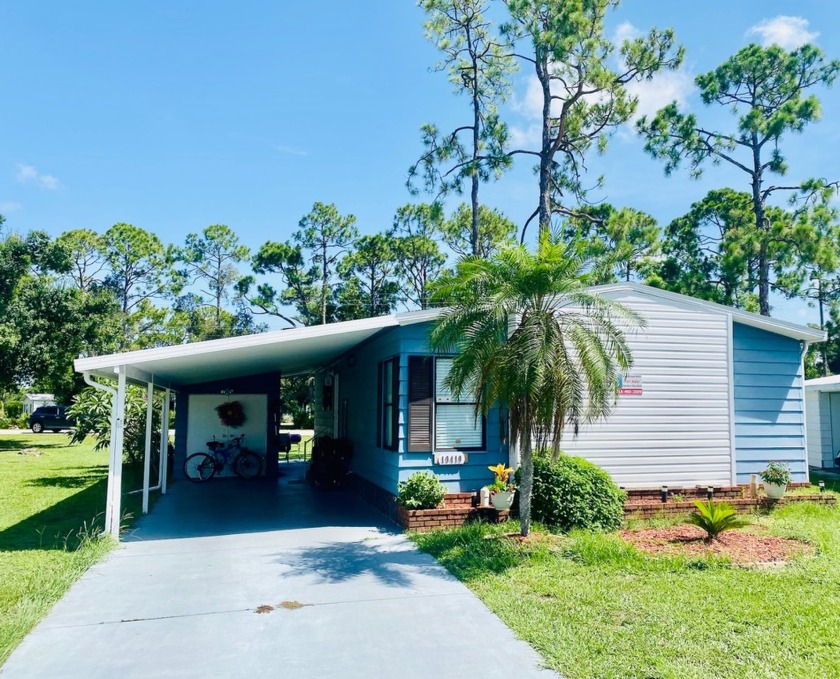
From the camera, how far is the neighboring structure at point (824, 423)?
15766mm

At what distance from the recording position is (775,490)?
28.4 ft

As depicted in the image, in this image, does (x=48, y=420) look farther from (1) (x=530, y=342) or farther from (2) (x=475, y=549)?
(1) (x=530, y=342)

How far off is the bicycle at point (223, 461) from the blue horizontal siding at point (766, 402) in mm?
9692

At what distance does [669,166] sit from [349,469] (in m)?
13.5

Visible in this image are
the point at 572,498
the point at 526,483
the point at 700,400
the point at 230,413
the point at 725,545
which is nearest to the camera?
the point at 725,545

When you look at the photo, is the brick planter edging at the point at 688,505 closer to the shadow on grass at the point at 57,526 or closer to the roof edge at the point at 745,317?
the roof edge at the point at 745,317

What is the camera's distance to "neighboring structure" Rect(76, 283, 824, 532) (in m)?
8.15

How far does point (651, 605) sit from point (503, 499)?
9.11ft

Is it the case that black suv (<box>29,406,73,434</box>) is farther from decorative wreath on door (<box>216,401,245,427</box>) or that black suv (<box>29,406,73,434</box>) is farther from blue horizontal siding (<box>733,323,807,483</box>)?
blue horizontal siding (<box>733,323,807,483</box>)

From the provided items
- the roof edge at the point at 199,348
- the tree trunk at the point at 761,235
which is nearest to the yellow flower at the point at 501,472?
the roof edge at the point at 199,348

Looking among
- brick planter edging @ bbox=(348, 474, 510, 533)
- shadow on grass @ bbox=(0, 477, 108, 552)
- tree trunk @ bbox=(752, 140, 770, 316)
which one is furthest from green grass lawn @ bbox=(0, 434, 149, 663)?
tree trunk @ bbox=(752, 140, 770, 316)

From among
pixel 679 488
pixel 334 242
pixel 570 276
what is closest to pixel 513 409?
pixel 570 276

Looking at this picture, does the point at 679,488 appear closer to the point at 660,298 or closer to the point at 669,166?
the point at 660,298

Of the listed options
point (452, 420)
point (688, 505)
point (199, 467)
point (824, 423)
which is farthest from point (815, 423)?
point (199, 467)
